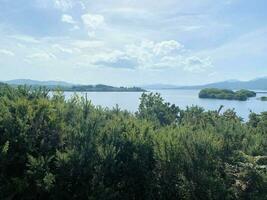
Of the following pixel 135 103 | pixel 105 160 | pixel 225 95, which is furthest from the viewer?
pixel 225 95

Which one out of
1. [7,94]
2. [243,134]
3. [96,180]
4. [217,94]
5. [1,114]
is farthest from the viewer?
[217,94]

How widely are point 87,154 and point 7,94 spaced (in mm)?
3957

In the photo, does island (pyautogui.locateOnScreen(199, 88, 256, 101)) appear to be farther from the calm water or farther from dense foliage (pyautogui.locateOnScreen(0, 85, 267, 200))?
dense foliage (pyautogui.locateOnScreen(0, 85, 267, 200))

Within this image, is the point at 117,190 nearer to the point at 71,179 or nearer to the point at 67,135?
the point at 71,179

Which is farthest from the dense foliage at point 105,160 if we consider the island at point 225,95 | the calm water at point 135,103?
the island at point 225,95

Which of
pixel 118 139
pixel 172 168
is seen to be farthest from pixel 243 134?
pixel 118 139

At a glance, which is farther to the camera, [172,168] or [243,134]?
[243,134]

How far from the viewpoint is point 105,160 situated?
968 centimetres

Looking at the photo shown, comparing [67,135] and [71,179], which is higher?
[67,135]

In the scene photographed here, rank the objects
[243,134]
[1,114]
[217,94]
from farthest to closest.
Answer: [217,94]
[243,134]
[1,114]

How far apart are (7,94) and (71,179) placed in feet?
13.2

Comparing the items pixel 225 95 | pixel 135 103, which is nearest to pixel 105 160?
pixel 135 103

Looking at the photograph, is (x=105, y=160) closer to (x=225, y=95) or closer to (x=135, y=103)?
(x=135, y=103)

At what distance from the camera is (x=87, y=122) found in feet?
34.6
